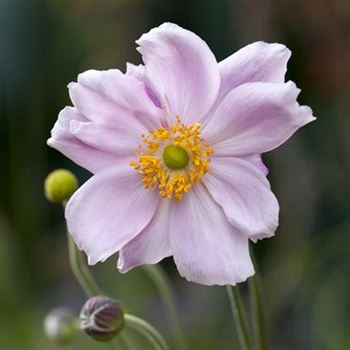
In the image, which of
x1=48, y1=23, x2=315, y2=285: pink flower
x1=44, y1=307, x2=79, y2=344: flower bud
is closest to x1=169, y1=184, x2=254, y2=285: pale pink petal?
x1=48, y1=23, x2=315, y2=285: pink flower

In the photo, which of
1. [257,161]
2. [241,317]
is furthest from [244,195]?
[241,317]

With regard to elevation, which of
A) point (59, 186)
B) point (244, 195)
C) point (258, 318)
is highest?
point (59, 186)

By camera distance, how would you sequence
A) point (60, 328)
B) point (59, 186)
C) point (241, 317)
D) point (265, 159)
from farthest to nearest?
point (265, 159) → point (60, 328) → point (59, 186) → point (241, 317)

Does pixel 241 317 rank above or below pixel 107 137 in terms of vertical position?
below

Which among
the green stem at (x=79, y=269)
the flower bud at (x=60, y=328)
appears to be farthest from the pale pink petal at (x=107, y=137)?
the flower bud at (x=60, y=328)

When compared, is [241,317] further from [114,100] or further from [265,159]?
[265,159]

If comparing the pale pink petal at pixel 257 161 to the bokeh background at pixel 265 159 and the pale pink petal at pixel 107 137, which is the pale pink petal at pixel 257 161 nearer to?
the pale pink petal at pixel 107 137

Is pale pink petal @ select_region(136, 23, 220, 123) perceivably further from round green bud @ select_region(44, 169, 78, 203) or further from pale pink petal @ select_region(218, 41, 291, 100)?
round green bud @ select_region(44, 169, 78, 203)

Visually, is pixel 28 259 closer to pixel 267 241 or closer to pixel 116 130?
pixel 267 241

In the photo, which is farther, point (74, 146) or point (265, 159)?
point (265, 159)
